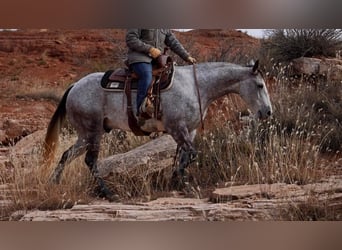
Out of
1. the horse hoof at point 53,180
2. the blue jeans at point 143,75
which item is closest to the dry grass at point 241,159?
the horse hoof at point 53,180

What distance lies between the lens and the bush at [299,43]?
352 cm

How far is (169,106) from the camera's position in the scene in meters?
3.56

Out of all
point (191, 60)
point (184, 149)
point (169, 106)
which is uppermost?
point (191, 60)

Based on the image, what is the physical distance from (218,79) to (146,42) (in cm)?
52

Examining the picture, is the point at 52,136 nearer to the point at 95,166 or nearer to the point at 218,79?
the point at 95,166

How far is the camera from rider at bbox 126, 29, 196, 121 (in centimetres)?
351

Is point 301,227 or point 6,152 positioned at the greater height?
point 6,152

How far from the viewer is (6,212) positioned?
352 cm

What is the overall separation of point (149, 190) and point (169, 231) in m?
0.29

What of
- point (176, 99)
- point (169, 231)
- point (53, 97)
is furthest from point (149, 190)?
point (53, 97)

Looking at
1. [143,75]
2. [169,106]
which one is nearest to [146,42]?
[143,75]

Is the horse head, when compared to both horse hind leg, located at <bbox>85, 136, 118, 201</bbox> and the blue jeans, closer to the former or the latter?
the blue jeans

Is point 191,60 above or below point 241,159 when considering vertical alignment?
above

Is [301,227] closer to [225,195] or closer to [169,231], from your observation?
[225,195]
